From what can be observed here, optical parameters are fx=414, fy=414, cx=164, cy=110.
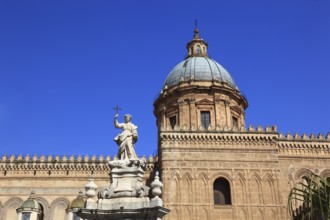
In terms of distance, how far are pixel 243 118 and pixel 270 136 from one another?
20.0ft

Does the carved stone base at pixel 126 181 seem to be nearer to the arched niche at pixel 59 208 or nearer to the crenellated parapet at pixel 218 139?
the crenellated parapet at pixel 218 139

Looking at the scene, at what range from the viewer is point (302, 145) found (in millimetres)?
27188

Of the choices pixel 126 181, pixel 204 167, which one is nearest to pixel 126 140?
pixel 126 181

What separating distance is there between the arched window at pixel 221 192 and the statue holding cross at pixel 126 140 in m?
14.6

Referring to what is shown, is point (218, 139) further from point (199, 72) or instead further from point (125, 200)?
point (125, 200)

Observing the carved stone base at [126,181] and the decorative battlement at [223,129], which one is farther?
the decorative battlement at [223,129]

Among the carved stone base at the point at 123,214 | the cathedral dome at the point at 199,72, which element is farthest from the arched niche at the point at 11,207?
the carved stone base at the point at 123,214


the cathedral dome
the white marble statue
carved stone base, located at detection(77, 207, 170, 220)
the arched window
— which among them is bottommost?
carved stone base, located at detection(77, 207, 170, 220)

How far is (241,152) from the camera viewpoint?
1010 inches

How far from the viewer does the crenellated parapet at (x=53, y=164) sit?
28.4 m

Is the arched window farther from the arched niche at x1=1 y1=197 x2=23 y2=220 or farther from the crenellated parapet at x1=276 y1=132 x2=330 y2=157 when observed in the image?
the arched niche at x1=1 y1=197 x2=23 y2=220

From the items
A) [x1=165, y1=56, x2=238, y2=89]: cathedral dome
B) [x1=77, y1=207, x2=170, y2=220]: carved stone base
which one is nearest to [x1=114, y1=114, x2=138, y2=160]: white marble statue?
[x1=77, y1=207, x2=170, y2=220]: carved stone base

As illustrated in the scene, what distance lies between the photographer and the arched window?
24672 millimetres

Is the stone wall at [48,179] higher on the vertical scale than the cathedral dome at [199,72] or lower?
lower
